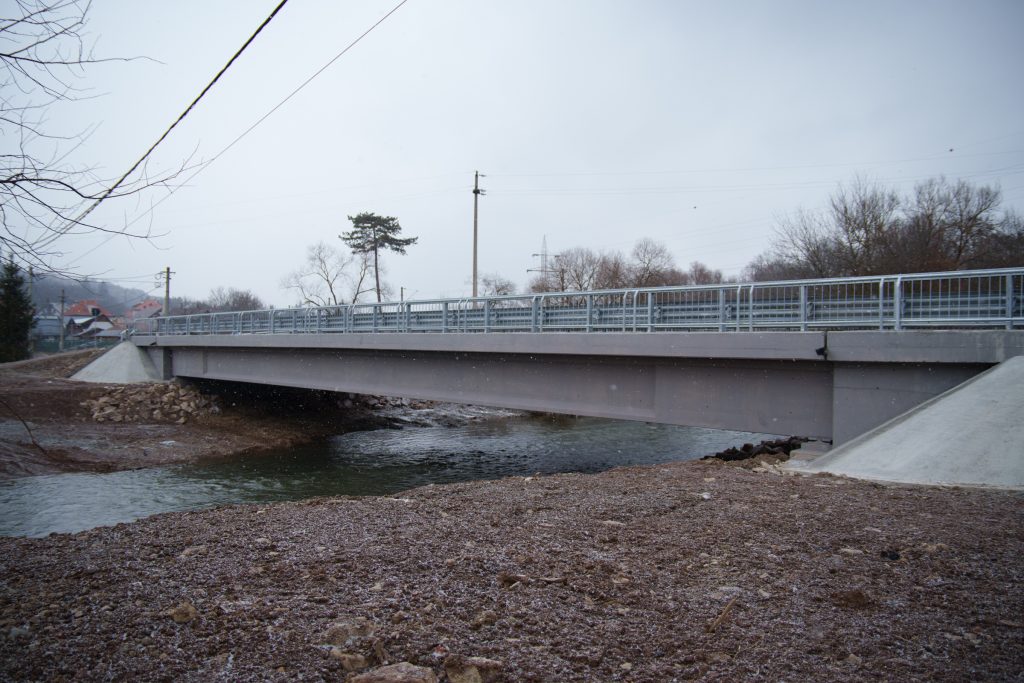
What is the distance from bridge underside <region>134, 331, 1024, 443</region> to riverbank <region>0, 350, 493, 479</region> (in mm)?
5946

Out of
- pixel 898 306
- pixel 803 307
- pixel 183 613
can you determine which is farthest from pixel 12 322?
pixel 898 306

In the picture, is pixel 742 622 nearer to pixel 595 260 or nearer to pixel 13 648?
pixel 13 648

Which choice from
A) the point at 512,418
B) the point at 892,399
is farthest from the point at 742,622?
the point at 512,418

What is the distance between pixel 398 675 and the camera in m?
3.39

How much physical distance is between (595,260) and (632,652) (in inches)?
2000

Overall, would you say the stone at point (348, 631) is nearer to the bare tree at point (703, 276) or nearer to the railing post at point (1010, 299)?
the railing post at point (1010, 299)

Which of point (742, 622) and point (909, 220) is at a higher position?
point (909, 220)

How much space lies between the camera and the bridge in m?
9.77

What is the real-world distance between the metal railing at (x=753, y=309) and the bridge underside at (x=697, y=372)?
0.59 metres

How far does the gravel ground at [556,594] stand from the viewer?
3.66 m

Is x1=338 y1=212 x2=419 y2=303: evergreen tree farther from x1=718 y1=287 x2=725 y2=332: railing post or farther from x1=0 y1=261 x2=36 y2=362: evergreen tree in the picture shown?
x1=718 y1=287 x2=725 y2=332: railing post

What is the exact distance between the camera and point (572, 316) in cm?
1509

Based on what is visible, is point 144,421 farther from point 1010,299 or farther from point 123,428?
point 1010,299

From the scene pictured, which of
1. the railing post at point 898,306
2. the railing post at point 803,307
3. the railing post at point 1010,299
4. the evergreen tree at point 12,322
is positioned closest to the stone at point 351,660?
the railing post at point 898,306
